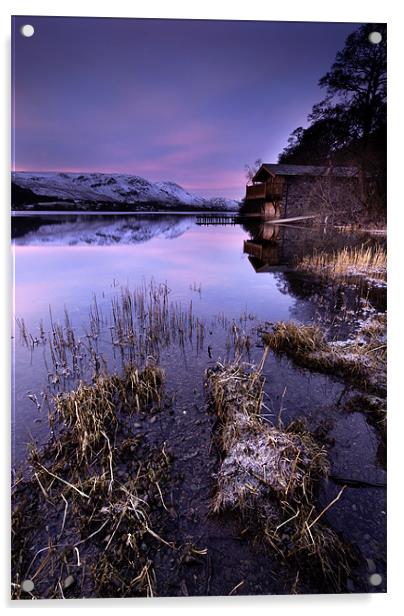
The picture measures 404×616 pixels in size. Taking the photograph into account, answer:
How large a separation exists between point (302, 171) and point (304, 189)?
0.80 feet

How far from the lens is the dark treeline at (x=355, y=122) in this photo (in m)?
3.19

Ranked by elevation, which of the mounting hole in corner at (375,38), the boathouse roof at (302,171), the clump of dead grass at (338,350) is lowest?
the clump of dead grass at (338,350)

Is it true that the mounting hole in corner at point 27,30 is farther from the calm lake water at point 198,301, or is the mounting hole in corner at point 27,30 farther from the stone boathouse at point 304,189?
the stone boathouse at point 304,189

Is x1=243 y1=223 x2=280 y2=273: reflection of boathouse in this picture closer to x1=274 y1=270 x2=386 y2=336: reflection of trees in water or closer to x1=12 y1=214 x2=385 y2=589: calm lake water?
x1=12 y1=214 x2=385 y2=589: calm lake water

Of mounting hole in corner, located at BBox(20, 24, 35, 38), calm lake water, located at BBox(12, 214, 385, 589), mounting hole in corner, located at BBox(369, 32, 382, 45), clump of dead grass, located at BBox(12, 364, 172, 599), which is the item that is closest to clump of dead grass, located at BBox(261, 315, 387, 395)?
calm lake water, located at BBox(12, 214, 385, 589)

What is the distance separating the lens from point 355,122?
346 centimetres

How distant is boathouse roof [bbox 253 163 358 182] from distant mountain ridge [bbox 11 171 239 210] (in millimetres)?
477

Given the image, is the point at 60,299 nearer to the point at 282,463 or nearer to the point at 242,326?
the point at 242,326

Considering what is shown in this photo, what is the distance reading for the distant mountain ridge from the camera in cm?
338

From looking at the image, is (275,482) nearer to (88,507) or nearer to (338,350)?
(88,507)

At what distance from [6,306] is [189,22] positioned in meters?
3.18

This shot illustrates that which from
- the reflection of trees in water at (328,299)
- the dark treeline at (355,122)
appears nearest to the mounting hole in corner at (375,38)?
the dark treeline at (355,122)

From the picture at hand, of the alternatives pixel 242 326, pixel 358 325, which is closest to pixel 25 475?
pixel 242 326
